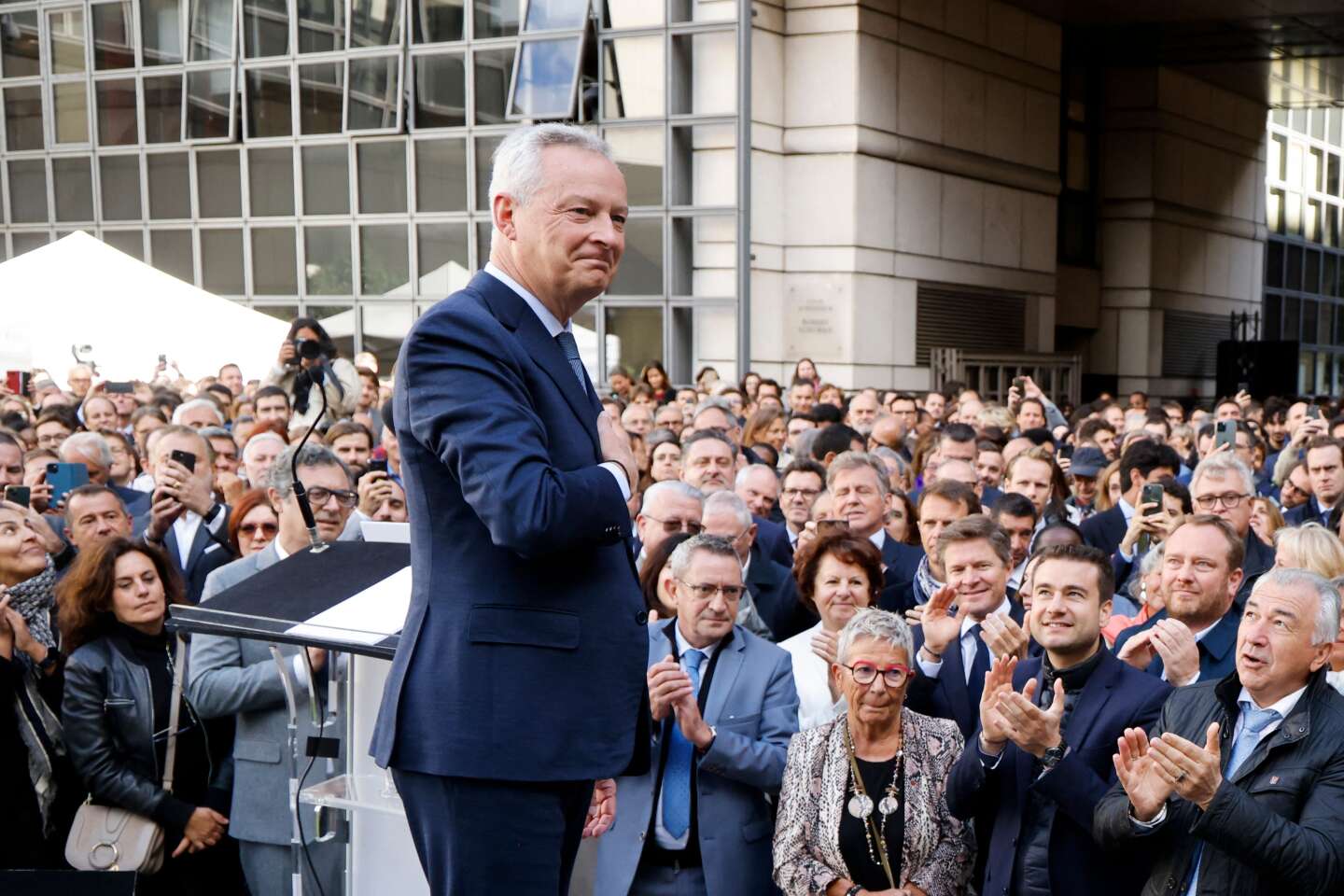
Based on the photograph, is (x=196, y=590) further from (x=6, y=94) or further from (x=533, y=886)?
(x=6, y=94)

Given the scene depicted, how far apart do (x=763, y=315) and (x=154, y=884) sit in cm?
1532

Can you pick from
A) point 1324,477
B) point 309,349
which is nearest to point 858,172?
point 309,349

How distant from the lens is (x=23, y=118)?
23.6 meters

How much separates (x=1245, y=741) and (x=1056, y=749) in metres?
0.51

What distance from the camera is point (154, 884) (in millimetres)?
5207

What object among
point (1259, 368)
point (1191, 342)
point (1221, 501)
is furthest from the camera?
point (1191, 342)

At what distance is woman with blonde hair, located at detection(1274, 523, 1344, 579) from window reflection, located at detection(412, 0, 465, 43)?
16.9 m

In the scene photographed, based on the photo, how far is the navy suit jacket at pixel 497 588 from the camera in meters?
2.21

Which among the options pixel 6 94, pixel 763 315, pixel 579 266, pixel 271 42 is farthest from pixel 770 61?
pixel 579 266

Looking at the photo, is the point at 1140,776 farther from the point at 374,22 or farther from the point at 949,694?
the point at 374,22

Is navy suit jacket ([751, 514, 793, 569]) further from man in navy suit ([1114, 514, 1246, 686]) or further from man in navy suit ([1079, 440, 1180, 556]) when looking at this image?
man in navy suit ([1114, 514, 1246, 686])

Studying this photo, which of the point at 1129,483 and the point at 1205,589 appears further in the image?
the point at 1129,483

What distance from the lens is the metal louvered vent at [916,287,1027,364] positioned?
21.2m

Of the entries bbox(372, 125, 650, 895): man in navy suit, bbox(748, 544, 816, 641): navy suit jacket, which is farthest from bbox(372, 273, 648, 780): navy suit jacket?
bbox(748, 544, 816, 641): navy suit jacket
